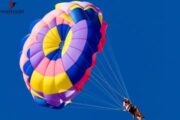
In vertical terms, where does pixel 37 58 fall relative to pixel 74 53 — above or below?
below

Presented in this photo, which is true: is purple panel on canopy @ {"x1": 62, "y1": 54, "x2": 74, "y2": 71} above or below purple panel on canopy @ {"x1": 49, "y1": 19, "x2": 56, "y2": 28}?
→ below

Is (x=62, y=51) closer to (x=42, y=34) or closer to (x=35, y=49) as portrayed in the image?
(x=35, y=49)

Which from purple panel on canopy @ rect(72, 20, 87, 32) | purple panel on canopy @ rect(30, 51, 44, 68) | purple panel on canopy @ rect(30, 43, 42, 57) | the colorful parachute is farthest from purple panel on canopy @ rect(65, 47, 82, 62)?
purple panel on canopy @ rect(30, 43, 42, 57)

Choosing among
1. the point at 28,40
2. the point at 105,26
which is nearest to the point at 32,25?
the point at 28,40

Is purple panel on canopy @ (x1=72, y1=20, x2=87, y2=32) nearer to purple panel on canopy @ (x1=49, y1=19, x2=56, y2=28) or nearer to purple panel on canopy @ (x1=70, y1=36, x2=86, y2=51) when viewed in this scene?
purple panel on canopy @ (x1=70, y1=36, x2=86, y2=51)

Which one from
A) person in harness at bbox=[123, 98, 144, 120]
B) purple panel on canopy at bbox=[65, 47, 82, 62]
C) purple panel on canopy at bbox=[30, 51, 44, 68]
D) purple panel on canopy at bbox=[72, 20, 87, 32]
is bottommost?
purple panel on canopy at bbox=[30, 51, 44, 68]

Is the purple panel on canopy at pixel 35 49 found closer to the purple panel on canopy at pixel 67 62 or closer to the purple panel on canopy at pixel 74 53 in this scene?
the purple panel on canopy at pixel 67 62

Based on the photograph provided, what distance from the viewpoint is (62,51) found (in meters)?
29.7

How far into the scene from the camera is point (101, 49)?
29781 millimetres

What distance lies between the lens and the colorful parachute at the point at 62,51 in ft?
95.7

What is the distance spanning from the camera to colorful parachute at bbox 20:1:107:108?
29172mm

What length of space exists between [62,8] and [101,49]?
261 cm

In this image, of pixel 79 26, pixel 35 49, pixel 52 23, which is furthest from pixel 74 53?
pixel 52 23

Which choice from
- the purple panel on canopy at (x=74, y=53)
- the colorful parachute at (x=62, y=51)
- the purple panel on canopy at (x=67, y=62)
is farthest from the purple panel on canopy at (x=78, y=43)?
the purple panel on canopy at (x=67, y=62)
